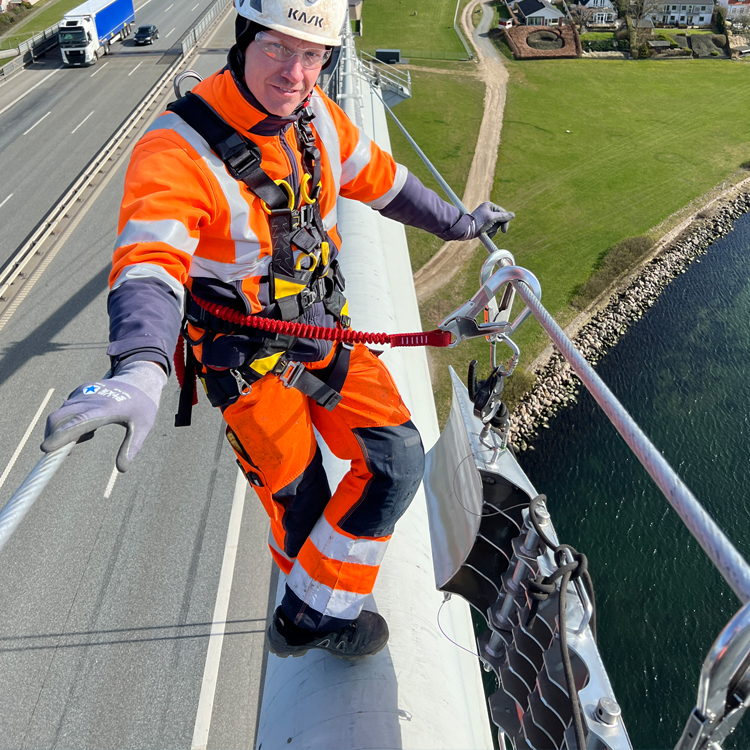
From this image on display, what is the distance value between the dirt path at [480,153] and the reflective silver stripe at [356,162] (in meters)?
19.5

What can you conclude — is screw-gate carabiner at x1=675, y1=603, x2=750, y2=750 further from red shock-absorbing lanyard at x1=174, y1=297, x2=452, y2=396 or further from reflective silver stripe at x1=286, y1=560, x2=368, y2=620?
reflective silver stripe at x1=286, y1=560, x2=368, y2=620

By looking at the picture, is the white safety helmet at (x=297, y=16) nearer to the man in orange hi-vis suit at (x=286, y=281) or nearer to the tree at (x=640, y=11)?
the man in orange hi-vis suit at (x=286, y=281)

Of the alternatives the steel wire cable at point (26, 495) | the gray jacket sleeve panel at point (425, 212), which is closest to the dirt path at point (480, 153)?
the gray jacket sleeve panel at point (425, 212)

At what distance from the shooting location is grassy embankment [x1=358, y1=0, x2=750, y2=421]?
25577 mm

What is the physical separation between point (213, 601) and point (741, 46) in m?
59.1

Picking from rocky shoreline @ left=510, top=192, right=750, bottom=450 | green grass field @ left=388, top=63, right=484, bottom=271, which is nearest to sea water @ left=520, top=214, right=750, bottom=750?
rocky shoreline @ left=510, top=192, right=750, bottom=450

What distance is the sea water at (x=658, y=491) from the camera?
1433cm

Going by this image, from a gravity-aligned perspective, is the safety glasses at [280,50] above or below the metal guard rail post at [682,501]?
above

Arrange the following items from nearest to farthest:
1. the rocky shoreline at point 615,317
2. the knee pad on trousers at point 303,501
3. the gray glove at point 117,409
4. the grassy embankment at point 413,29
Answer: the gray glove at point 117,409 < the knee pad on trousers at point 303,501 < the rocky shoreline at point 615,317 < the grassy embankment at point 413,29

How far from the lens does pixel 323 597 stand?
3754 mm

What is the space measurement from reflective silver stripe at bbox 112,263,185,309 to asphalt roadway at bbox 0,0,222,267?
17.5 metres

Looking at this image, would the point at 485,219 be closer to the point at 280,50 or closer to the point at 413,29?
the point at 280,50

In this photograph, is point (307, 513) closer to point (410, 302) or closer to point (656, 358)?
point (410, 302)

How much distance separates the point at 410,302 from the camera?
1016cm
